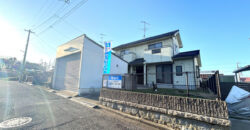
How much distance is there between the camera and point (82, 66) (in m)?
8.71

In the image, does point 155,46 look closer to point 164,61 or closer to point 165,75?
point 164,61

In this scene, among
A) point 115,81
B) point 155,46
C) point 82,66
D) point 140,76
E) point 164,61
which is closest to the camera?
point 115,81

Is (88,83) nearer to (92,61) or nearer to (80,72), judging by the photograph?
(80,72)

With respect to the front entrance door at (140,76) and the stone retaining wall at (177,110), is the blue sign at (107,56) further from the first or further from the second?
the front entrance door at (140,76)

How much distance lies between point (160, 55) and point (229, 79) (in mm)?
9922

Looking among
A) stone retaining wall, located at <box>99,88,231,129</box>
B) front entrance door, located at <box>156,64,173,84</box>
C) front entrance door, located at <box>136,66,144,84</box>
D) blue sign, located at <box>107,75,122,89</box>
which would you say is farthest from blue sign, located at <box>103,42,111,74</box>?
front entrance door, located at <box>136,66,144,84</box>

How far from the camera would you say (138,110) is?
400 centimetres

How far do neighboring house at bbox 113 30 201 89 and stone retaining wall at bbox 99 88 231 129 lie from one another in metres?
5.32

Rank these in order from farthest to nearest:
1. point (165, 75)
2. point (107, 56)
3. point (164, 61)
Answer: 1. point (165, 75)
2. point (164, 61)
3. point (107, 56)

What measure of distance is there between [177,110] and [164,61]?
8.46 meters

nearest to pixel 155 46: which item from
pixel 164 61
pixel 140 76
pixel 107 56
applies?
pixel 164 61

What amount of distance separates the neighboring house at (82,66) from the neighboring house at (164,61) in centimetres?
318

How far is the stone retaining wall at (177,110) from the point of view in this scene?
255cm

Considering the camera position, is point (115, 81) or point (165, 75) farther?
point (165, 75)
